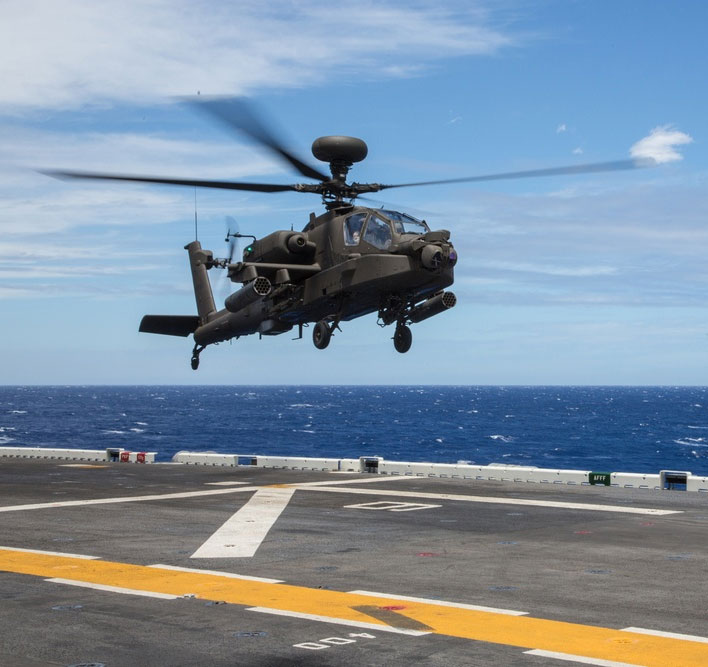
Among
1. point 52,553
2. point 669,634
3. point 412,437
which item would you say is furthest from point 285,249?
point 412,437

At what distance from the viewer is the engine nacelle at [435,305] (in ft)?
83.2

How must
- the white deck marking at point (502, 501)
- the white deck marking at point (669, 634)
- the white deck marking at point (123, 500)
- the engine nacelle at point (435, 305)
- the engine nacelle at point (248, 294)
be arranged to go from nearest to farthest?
the white deck marking at point (669, 634)
the white deck marking at point (502, 501)
the white deck marking at point (123, 500)
the engine nacelle at point (435, 305)
the engine nacelle at point (248, 294)

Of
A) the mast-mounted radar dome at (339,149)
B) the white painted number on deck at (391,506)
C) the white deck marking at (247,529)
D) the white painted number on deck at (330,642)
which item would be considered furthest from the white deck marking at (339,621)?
the mast-mounted radar dome at (339,149)

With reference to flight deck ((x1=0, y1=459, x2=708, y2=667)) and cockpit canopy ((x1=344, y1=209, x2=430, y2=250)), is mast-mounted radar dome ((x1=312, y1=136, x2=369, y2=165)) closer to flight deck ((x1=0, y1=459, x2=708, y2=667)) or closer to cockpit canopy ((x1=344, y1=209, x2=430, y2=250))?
cockpit canopy ((x1=344, y1=209, x2=430, y2=250))

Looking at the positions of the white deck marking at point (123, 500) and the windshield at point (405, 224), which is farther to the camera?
the windshield at point (405, 224)

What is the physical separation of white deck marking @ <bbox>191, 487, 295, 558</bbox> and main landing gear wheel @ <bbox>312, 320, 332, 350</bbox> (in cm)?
420

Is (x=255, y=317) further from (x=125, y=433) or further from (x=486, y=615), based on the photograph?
(x=125, y=433)

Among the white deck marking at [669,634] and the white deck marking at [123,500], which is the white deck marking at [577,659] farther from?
the white deck marking at [123,500]

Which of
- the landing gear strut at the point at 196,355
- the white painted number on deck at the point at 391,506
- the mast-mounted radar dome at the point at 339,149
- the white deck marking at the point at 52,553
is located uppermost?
the mast-mounted radar dome at the point at 339,149

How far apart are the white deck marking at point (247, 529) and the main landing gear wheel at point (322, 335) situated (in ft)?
13.8

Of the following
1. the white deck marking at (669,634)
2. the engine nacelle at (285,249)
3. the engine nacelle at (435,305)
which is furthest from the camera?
the engine nacelle at (285,249)

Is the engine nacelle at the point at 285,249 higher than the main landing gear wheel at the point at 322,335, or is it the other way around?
the engine nacelle at the point at 285,249

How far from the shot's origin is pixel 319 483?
96.6 feet

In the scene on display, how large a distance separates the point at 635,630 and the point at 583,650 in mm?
1230
